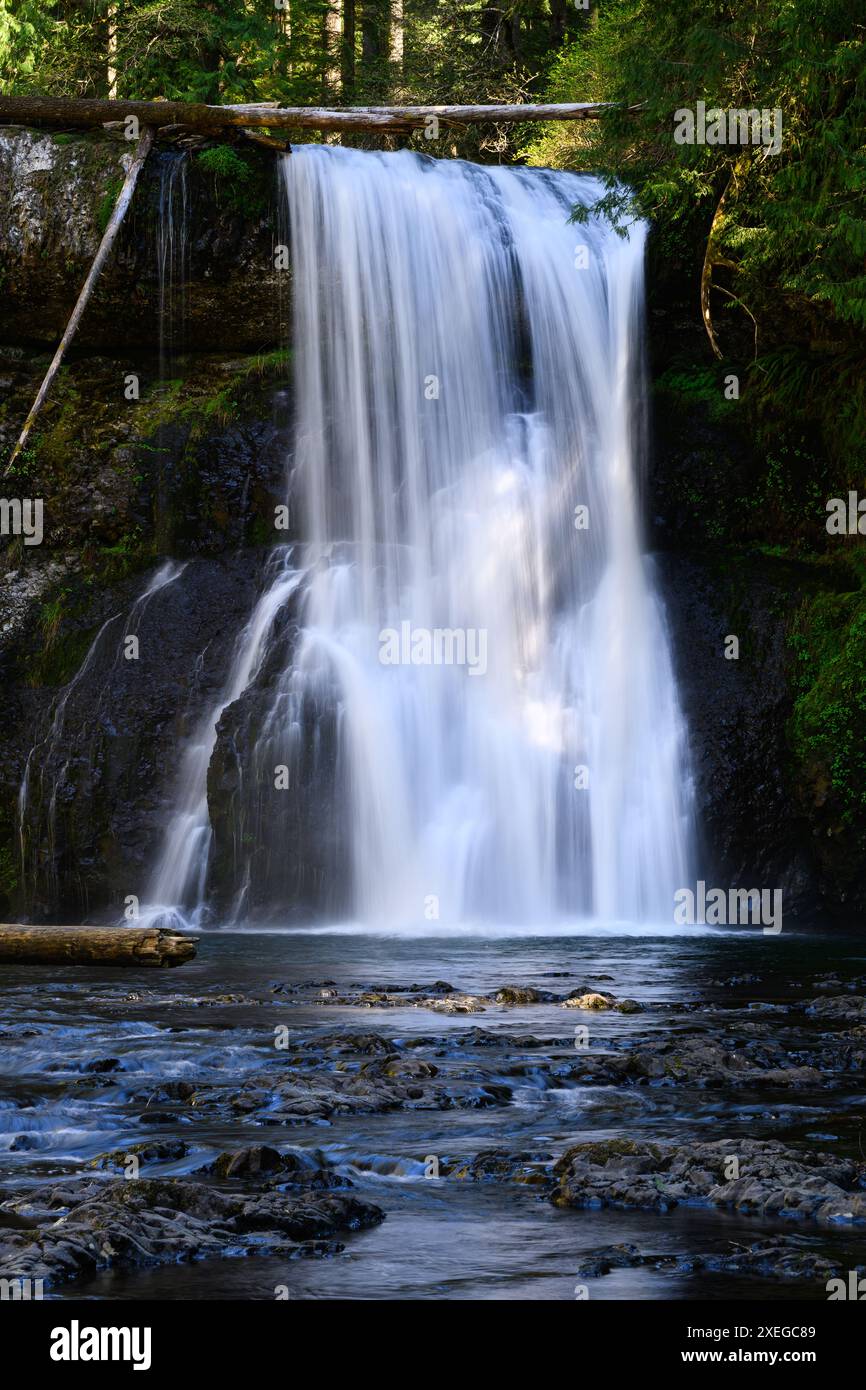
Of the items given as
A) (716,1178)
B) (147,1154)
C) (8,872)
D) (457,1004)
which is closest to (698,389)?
(8,872)

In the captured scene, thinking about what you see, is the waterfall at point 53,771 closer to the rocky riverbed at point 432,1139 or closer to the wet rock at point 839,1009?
the rocky riverbed at point 432,1139

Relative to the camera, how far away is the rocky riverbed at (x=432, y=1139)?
4.99 meters

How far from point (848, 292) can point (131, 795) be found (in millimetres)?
10303

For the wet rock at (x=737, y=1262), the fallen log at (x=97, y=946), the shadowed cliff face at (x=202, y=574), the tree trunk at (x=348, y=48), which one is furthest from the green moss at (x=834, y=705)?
the tree trunk at (x=348, y=48)

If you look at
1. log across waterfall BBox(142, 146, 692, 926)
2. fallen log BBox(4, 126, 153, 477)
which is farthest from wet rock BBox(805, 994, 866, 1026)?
fallen log BBox(4, 126, 153, 477)

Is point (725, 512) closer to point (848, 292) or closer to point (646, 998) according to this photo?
point (848, 292)

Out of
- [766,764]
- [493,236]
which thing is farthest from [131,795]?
[493,236]

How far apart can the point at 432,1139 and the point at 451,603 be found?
564 inches

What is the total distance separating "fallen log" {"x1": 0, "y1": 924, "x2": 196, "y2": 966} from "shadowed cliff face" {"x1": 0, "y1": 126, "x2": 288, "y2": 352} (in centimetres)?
1438

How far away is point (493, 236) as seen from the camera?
22.4 metres

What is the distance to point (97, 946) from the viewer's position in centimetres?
951

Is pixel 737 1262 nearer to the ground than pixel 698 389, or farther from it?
nearer to the ground

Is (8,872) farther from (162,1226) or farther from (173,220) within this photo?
(162,1226)

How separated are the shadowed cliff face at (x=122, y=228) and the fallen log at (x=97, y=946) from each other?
47.2ft
